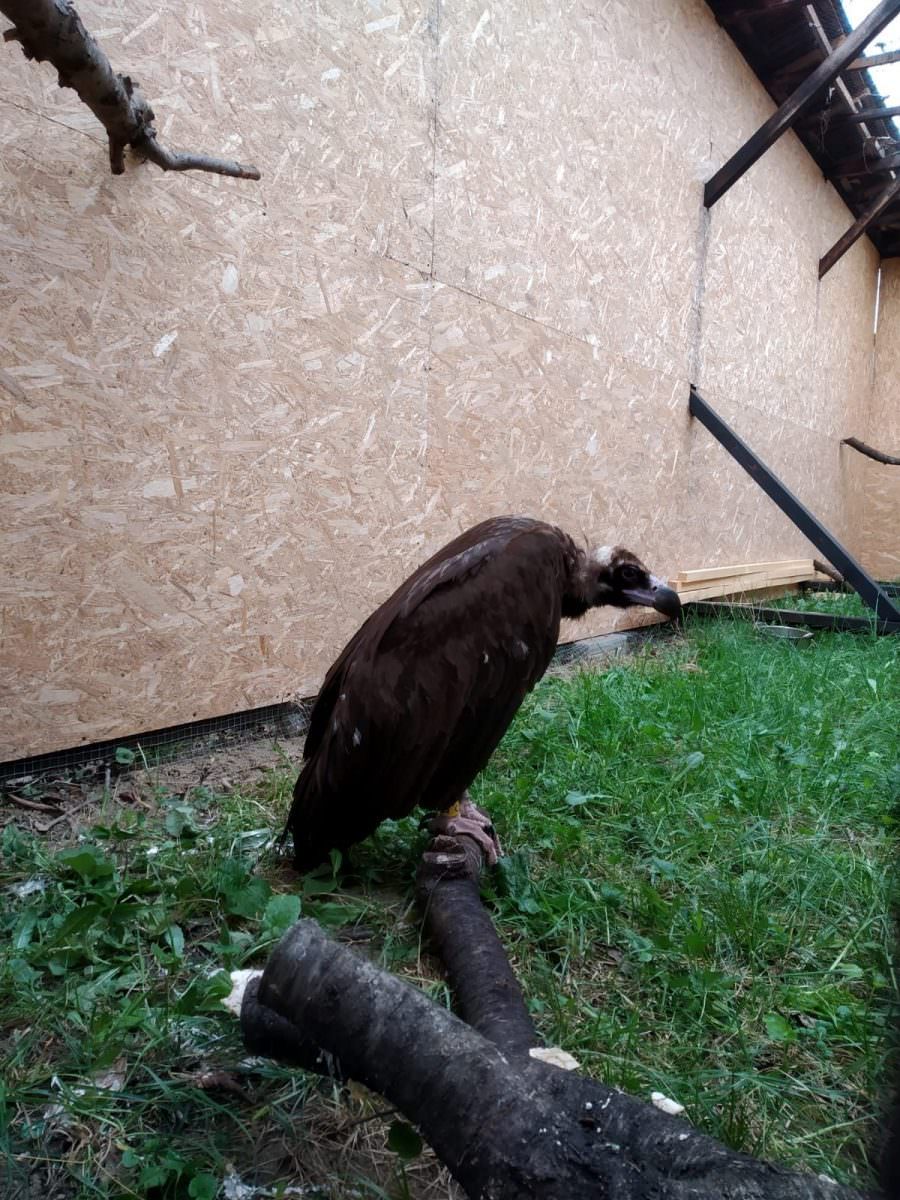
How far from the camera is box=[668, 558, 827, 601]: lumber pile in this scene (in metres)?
6.66

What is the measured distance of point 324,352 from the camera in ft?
11.8

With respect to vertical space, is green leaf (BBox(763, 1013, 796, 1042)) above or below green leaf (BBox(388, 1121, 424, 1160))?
below

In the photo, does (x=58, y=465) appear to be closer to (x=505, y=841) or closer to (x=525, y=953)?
(x=505, y=841)

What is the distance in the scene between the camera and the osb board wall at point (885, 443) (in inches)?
488

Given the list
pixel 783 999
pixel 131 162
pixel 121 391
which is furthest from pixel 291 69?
pixel 783 999

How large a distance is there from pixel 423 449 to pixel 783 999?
3102mm

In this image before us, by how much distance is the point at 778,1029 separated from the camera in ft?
5.70

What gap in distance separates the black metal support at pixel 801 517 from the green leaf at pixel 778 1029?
16.8ft

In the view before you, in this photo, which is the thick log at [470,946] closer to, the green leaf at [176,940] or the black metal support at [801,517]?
the green leaf at [176,940]

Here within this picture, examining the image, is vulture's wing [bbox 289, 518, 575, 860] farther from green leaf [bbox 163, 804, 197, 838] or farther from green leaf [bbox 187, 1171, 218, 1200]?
green leaf [bbox 187, 1171, 218, 1200]

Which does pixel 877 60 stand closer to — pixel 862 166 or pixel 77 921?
pixel 862 166

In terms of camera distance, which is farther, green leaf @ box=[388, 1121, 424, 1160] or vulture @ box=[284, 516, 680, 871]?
vulture @ box=[284, 516, 680, 871]

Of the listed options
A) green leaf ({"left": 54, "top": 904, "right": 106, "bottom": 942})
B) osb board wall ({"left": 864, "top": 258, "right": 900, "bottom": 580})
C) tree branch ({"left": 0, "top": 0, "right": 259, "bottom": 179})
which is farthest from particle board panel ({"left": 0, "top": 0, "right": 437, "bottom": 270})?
osb board wall ({"left": 864, "top": 258, "right": 900, "bottom": 580})

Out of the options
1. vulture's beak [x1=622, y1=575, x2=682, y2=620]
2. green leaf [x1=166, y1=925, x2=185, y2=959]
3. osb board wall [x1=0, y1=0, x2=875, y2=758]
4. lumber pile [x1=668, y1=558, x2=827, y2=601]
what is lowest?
green leaf [x1=166, y1=925, x2=185, y2=959]
